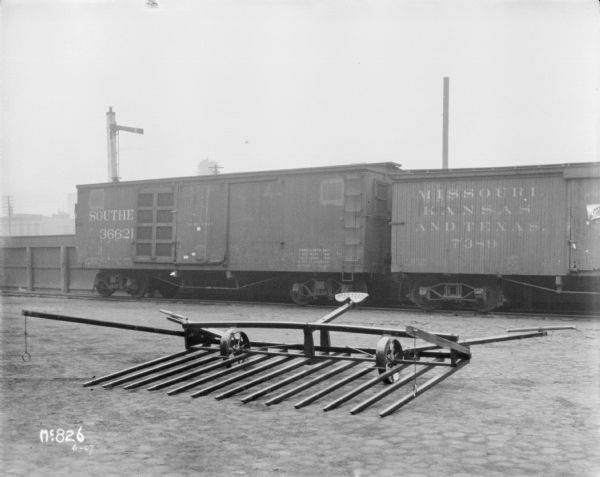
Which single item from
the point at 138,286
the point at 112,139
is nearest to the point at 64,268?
the point at 138,286

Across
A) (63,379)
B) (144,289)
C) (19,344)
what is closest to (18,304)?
(144,289)

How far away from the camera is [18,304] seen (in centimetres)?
1689

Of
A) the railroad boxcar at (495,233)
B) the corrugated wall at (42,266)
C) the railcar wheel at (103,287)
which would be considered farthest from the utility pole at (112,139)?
the railroad boxcar at (495,233)

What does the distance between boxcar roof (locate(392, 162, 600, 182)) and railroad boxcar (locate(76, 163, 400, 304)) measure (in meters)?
1.14

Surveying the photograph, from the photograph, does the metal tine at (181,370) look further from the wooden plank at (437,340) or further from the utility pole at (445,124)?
the utility pole at (445,124)

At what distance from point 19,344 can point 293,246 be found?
7.75 m

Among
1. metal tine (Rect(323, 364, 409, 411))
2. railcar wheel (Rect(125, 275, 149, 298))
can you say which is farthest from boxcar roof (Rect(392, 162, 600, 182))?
metal tine (Rect(323, 364, 409, 411))

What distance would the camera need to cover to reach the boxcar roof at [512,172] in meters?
12.8

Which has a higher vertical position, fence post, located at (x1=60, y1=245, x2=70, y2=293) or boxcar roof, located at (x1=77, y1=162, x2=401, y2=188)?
boxcar roof, located at (x1=77, y1=162, x2=401, y2=188)

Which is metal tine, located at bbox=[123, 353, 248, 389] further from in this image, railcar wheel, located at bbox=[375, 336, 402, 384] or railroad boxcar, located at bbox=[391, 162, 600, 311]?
railroad boxcar, located at bbox=[391, 162, 600, 311]

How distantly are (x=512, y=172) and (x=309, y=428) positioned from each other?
10.3 m

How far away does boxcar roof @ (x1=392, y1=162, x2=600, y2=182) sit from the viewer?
12750mm

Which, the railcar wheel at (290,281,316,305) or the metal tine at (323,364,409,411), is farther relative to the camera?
the railcar wheel at (290,281,316,305)

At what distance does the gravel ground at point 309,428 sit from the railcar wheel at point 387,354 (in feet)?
0.85
